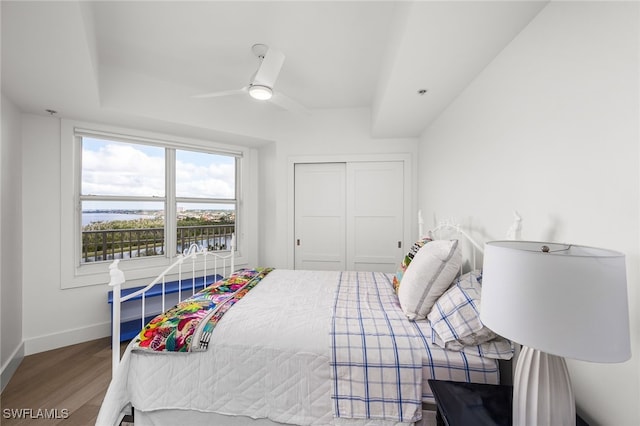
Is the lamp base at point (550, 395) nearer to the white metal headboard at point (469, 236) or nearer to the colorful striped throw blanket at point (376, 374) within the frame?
the colorful striped throw blanket at point (376, 374)

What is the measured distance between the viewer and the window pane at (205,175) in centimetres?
314

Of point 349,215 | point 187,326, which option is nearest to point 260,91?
point 187,326

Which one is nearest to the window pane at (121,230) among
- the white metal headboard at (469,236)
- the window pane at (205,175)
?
the window pane at (205,175)

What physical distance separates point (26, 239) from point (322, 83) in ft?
10.4

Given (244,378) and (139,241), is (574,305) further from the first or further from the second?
(139,241)

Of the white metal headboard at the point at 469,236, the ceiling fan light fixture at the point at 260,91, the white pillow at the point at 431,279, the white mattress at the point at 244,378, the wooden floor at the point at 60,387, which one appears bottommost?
the wooden floor at the point at 60,387

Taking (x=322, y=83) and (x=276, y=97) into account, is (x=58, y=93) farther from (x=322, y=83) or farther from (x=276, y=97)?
(x=322, y=83)

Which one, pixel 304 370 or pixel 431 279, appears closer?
pixel 304 370

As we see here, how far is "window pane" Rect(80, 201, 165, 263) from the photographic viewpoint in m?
2.68

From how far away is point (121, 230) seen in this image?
2.84 meters

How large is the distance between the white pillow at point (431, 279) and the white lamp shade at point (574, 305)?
0.79 metres

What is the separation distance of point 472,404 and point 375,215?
7.83 feet

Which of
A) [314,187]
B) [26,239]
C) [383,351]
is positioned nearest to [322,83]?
[314,187]

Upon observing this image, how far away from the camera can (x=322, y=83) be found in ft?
8.59
